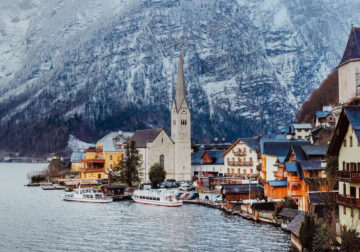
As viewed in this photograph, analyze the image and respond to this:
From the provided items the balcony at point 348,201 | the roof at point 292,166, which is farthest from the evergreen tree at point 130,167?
the balcony at point 348,201

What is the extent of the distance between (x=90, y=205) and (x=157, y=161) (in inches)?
1360

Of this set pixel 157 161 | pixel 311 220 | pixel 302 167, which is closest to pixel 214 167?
pixel 157 161

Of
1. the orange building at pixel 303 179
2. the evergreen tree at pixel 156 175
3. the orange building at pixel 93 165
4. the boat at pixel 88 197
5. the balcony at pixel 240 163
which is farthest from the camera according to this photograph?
the orange building at pixel 93 165

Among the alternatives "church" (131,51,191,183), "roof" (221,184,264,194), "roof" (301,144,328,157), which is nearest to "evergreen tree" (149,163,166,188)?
"church" (131,51,191,183)

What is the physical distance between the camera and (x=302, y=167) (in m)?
62.9

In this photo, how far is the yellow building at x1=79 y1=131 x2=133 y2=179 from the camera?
12419 centimetres

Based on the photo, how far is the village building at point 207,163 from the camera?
12019 cm

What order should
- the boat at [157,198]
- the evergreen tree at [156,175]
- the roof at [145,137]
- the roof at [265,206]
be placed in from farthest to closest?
the roof at [145,137] < the evergreen tree at [156,175] < the boat at [157,198] < the roof at [265,206]

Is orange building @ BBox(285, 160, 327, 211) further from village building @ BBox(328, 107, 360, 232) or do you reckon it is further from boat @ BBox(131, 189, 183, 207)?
boat @ BBox(131, 189, 183, 207)

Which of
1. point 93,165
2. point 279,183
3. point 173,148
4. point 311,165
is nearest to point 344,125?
point 311,165

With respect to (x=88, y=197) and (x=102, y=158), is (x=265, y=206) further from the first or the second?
(x=102, y=158)

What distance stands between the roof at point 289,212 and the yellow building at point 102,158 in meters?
68.3

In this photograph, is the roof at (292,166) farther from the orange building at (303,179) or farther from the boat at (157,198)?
the boat at (157,198)

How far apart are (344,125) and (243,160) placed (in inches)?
2506
